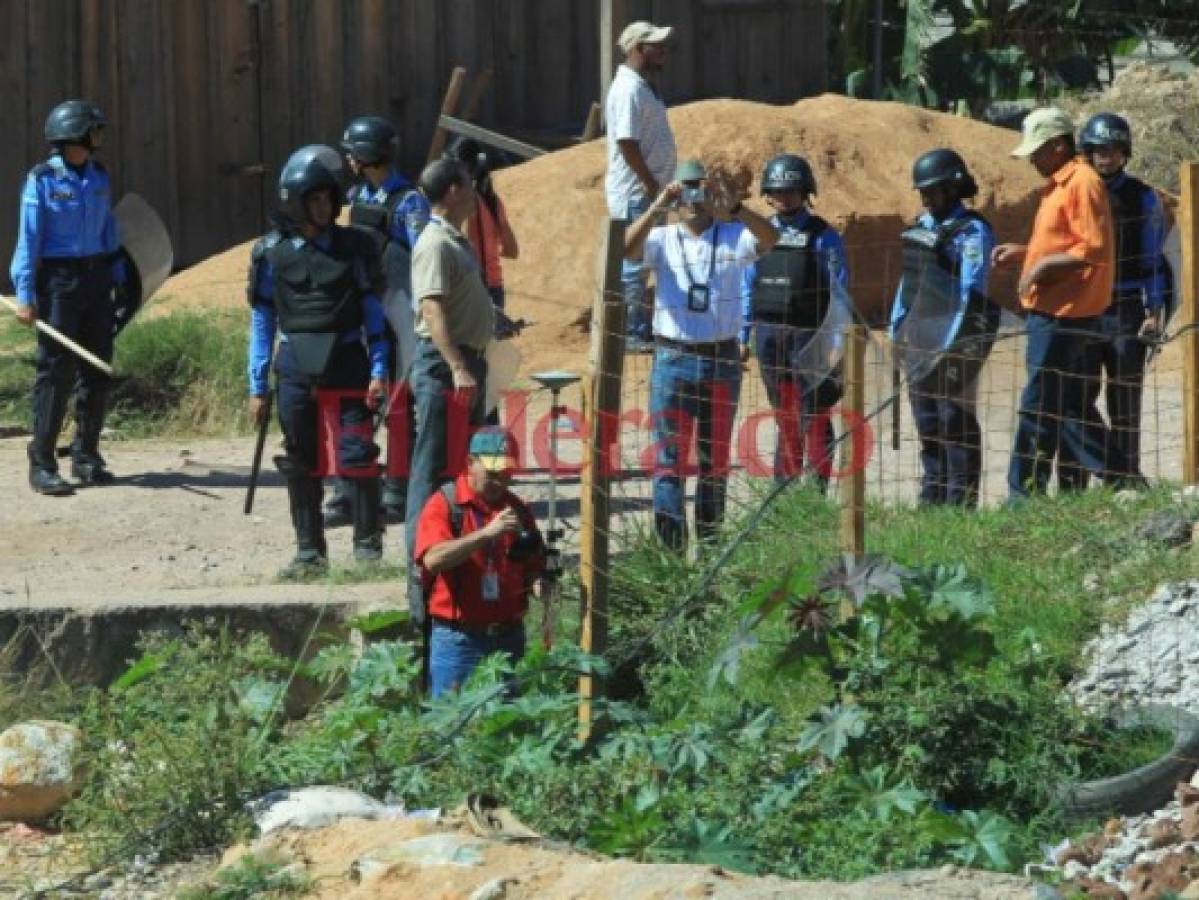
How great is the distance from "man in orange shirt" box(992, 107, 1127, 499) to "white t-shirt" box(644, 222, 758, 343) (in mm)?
1056

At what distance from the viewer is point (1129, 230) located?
1114 centimetres

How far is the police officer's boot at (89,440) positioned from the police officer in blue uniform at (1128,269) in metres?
4.83

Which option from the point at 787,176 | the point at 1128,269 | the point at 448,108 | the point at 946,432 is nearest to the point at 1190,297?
the point at 1128,269

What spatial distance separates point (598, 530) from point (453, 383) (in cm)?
170

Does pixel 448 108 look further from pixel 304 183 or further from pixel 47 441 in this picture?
pixel 304 183

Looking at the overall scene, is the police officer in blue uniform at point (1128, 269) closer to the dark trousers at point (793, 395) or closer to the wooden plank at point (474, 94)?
the dark trousers at point (793, 395)

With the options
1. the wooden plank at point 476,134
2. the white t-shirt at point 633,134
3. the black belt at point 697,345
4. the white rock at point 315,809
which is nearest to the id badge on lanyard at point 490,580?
the white rock at point 315,809

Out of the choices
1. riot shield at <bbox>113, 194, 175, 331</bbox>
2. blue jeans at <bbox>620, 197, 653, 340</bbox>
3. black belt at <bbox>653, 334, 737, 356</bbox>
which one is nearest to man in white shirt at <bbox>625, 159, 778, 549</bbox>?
black belt at <bbox>653, 334, 737, 356</bbox>

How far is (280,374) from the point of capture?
1101 cm

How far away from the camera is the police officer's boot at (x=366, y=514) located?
436 inches

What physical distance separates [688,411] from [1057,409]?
1446 mm

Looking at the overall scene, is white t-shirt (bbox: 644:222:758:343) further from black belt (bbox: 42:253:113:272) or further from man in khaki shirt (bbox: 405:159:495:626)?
black belt (bbox: 42:253:113:272)

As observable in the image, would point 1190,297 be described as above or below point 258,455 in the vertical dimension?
above

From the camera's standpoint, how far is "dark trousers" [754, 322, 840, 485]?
35.2 ft
